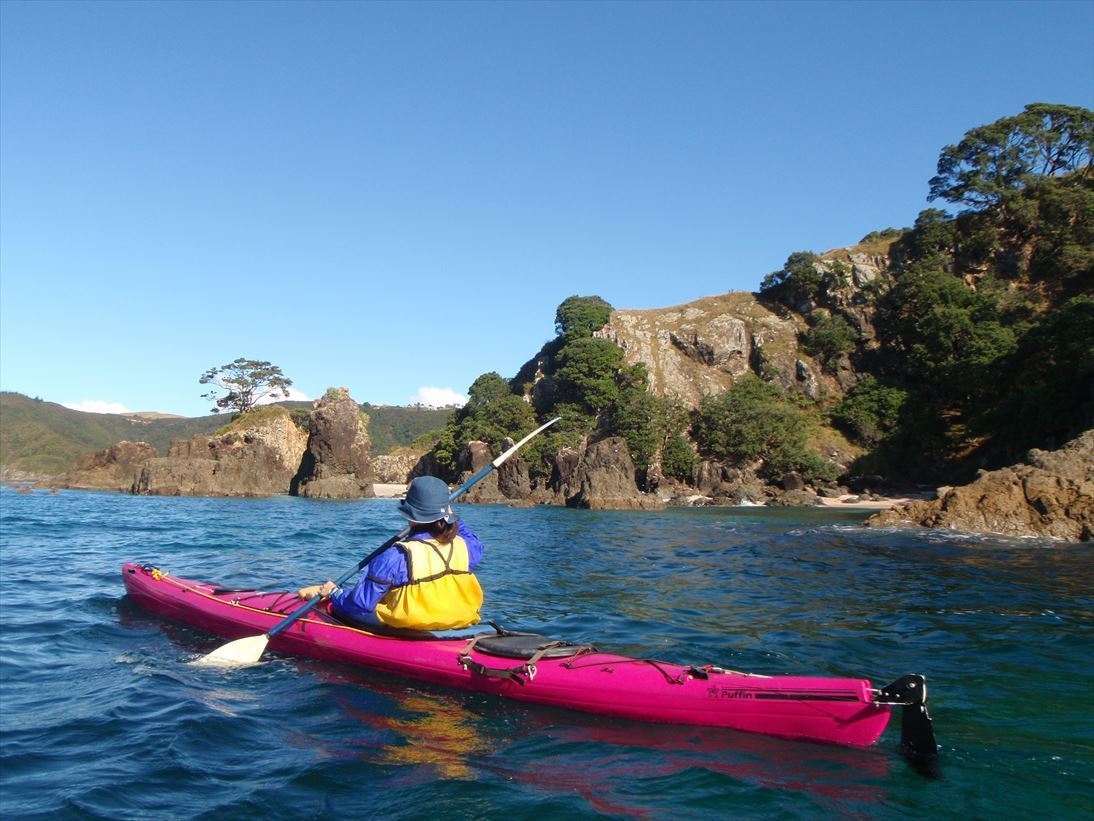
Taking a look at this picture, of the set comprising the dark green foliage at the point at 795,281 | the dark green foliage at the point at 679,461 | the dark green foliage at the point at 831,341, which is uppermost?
the dark green foliage at the point at 795,281

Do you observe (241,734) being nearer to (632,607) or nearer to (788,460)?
(632,607)

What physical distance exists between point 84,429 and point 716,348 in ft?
288

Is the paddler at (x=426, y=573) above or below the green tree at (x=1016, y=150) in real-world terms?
below

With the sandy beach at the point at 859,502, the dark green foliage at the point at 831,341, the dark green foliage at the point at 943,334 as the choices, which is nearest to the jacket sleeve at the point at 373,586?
the sandy beach at the point at 859,502

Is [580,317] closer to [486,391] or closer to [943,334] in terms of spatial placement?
[486,391]

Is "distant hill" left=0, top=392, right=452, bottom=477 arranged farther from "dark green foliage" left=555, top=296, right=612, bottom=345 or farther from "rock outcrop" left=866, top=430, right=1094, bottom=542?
"rock outcrop" left=866, top=430, right=1094, bottom=542

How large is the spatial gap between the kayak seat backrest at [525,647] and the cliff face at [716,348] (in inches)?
1831

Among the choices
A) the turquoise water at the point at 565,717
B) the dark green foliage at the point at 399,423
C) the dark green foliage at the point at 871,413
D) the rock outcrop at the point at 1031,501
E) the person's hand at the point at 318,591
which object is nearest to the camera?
the turquoise water at the point at 565,717

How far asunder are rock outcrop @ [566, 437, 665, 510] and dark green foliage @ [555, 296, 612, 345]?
783 inches

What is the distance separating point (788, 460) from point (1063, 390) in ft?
49.6

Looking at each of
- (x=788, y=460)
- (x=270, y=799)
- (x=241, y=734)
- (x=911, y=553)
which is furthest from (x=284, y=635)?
(x=788, y=460)

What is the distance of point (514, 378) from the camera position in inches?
2665

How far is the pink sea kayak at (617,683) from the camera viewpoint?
414 centimetres

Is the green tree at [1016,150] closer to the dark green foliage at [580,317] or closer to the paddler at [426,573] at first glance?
the dark green foliage at [580,317]
